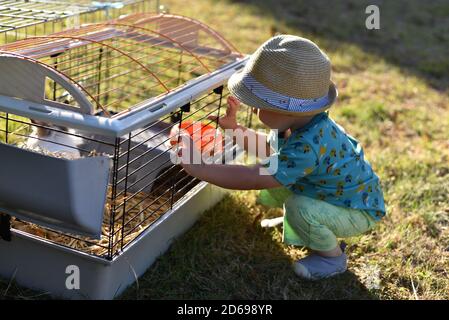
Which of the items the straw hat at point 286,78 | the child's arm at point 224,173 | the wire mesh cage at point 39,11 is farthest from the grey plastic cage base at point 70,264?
the wire mesh cage at point 39,11

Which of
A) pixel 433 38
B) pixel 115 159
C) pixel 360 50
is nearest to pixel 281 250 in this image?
pixel 115 159

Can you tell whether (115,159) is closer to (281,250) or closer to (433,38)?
(281,250)

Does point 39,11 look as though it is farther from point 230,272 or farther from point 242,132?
point 230,272

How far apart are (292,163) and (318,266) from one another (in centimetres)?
37

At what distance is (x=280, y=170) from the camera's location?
175cm

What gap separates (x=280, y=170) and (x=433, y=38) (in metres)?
3.82

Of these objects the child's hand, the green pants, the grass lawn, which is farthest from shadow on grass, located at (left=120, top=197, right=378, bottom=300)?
the child's hand

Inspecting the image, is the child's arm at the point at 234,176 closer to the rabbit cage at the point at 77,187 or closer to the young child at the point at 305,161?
the young child at the point at 305,161

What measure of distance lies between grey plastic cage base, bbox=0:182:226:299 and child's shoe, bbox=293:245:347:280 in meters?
0.44

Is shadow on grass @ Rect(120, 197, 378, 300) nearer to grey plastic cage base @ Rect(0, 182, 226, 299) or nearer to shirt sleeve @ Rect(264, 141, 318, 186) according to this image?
grey plastic cage base @ Rect(0, 182, 226, 299)

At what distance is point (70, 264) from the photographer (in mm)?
1610

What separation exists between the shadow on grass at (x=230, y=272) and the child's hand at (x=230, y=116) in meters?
0.35

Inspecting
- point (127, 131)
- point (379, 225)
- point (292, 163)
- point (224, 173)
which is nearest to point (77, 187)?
point (127, 131)

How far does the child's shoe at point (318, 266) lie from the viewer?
190 cm
